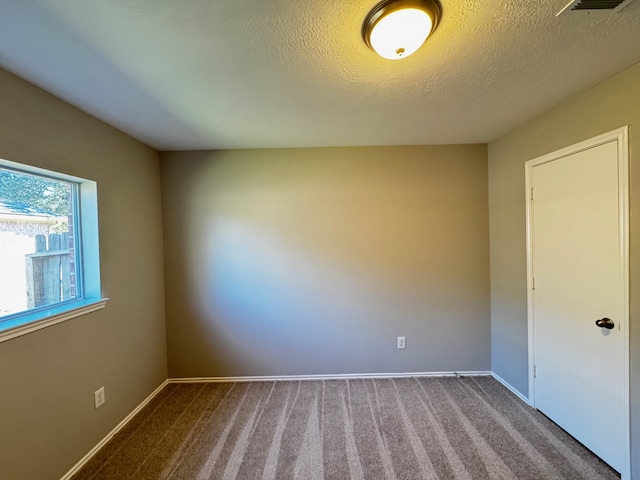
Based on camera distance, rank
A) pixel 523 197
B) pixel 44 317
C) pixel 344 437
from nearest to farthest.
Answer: pixel 44 317
pixel 344 437
pixel 523 197

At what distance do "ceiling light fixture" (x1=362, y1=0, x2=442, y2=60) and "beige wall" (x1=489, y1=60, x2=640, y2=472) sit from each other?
4.46ft

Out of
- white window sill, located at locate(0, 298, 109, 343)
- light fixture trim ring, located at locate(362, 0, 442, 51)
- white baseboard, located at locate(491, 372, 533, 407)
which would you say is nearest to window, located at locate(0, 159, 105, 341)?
white window sill, located at locate(0, 298, 109, 343)

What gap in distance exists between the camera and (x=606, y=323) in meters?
1.70

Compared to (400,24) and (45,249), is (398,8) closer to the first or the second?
(400,24)

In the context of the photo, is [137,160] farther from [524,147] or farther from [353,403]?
[524,147]

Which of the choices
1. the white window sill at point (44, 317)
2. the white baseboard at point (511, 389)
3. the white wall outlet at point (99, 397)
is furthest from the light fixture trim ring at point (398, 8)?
the white baseboard at point (511, 389)

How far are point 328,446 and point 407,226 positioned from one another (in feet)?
6.68

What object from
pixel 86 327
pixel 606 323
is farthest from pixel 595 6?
pixel 86 327

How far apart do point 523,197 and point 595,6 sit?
5.00ft

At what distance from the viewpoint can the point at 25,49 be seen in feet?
4.16

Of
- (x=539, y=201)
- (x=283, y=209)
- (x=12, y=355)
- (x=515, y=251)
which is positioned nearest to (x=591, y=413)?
(x=515, y=251)

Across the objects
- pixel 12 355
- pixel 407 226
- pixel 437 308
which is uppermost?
pixel 407 226

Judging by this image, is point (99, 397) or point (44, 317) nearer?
point (44, 317)

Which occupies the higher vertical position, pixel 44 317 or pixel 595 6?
pixel 595 6
